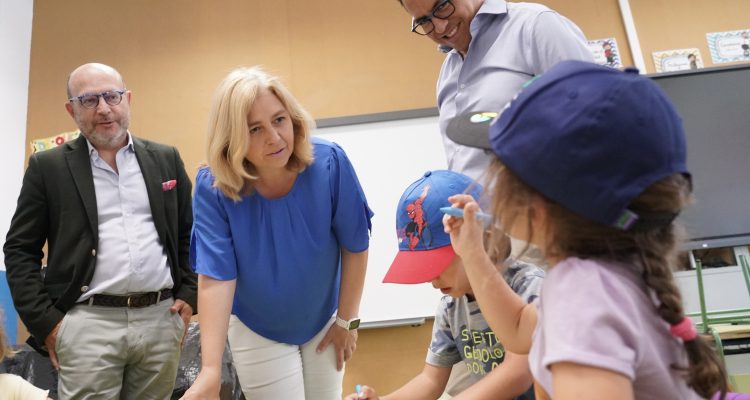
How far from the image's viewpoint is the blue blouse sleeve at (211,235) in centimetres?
145

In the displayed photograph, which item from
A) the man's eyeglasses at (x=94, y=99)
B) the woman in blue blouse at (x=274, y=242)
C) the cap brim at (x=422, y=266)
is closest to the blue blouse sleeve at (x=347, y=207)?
the woman in blue blouse at (x=274, y=242)

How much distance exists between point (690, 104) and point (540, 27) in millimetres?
2125

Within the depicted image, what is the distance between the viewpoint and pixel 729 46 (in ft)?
10.6

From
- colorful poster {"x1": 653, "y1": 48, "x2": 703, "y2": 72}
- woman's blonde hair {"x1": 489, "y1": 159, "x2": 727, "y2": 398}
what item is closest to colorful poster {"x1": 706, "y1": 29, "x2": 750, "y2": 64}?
colorful poster {"x1": 653, "y1": 48, "x2": 703, "y2": 72}

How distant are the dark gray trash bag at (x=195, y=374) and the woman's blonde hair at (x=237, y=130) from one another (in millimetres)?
1336

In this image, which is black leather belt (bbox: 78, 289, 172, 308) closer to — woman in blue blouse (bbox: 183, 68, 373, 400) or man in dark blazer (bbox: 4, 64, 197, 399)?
man in dark blazer (bbox: 4, 64, 197, 399)

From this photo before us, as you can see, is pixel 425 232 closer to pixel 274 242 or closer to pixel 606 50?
pixel 274 242

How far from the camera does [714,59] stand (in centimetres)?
320

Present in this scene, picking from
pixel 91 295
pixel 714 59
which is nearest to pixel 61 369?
pixel 91 295

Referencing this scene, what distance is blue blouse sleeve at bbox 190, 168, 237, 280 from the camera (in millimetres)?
1445

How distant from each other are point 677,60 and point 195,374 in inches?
123

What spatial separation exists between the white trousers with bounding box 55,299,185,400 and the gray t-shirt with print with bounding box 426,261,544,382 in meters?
1.06

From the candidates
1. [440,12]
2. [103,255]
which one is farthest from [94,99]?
[440,12]

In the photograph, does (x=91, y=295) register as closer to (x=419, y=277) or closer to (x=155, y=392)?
(x=155, y=392)
